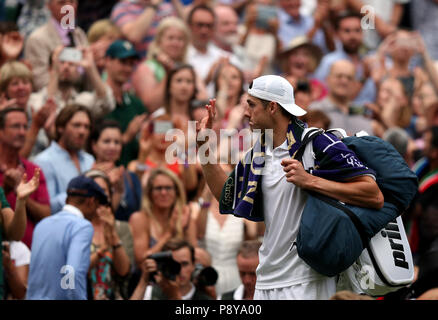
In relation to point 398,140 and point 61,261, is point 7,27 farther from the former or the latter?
point 398,140

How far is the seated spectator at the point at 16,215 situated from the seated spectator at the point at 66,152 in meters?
1.14

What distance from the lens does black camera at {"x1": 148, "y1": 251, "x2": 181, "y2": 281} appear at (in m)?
7.37

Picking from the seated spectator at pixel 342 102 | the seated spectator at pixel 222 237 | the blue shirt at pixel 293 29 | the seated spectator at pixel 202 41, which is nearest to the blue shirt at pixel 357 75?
the blue shirt at pixel 293 29

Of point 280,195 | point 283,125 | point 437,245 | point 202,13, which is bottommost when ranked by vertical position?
point 437,245

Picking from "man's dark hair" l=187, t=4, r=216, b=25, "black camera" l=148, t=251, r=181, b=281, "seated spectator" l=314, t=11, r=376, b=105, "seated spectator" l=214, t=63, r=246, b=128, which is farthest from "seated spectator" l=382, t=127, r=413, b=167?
"black camera" l=148, t=251, r=181, b=281

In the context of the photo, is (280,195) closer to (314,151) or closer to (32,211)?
(314,151)

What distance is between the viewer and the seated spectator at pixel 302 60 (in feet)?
38.4

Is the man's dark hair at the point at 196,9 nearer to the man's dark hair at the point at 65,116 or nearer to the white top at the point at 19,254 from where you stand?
the man's dark hair at the point at 65,116

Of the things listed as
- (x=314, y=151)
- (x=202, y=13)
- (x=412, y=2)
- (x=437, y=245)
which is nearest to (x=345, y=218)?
(x=314, y=151)

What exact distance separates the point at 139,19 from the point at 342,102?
8.52 feet

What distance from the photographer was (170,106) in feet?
33.5

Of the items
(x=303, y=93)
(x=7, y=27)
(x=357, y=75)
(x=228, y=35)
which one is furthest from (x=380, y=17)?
(x=7, y=27)

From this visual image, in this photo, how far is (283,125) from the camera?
18.9ft

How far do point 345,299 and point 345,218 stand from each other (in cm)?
74
